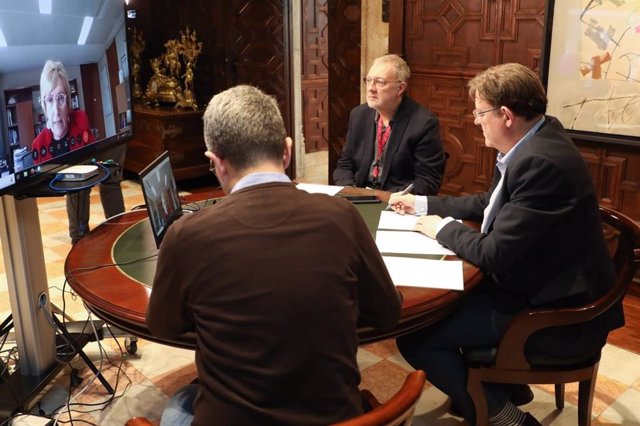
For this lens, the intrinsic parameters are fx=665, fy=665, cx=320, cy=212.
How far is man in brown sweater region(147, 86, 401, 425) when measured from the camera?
1.25m

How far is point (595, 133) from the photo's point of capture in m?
3.57

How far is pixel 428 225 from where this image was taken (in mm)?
2254

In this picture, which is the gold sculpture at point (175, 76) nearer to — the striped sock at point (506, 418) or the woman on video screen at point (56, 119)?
the woman on video screen at point (56, 119)

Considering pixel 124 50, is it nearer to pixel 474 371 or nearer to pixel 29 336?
pixel 29 336

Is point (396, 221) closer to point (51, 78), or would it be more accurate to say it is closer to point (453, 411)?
point (453, 411)

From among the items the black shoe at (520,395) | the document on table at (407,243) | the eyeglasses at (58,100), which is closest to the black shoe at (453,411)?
the black shoe at (520,395)

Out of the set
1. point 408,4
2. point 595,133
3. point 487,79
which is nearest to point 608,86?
point 595,133

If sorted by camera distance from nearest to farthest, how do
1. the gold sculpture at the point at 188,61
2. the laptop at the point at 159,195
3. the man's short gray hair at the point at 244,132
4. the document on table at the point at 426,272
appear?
the man's short gray hair at the point at 244,132 → the document on table at the point at 426,272 → the laptop at the point at 159,195 → the gold sculpture at the point at 188,61

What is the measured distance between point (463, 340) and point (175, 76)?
462 centimetres

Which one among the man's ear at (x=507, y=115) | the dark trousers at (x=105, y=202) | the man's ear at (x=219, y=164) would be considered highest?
the man's ear at (x=507, y=115)

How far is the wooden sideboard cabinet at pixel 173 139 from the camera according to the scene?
18.2 feet

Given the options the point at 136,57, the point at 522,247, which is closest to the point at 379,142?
the point at 522,247

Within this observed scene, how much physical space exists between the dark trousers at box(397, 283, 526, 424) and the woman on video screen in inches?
55.8

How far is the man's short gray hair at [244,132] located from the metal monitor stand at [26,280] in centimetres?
126
